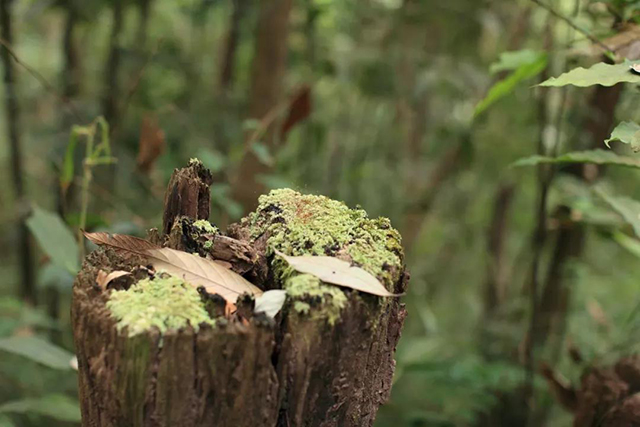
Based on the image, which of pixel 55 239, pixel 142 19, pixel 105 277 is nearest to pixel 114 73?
pixel 142 19

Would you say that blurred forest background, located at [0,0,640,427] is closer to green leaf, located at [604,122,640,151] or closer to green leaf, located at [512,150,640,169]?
green leaf, located at [512,150,640,169]

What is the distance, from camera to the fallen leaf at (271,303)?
63 centimetres

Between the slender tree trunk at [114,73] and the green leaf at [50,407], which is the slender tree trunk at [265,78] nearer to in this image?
the slender tree trunk at [114,73]

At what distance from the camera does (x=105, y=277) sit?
2.31 feet

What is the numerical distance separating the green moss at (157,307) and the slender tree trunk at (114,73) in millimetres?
1548

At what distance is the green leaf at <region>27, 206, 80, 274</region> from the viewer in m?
1.21

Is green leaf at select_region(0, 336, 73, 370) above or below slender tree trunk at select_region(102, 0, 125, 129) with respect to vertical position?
below

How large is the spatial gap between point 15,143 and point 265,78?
985 mm

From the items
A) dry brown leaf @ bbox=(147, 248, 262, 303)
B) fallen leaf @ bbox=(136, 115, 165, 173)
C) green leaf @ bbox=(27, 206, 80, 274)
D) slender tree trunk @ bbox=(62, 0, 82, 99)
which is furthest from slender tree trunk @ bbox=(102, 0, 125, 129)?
dry brown leaf @ bbox=(147, 248, 262, 303)

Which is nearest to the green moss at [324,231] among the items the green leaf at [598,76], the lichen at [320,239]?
the lichen at [320,239]

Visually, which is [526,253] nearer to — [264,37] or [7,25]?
[264,37]

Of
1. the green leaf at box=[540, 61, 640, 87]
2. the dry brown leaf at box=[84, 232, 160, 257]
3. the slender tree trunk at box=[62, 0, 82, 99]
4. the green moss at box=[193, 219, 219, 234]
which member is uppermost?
the slender tree trunk at box=[62, 0, 82, 99]

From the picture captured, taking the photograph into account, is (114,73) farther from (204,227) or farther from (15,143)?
(204,227)

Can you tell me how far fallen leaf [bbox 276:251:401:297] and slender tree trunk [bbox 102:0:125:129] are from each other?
159 cm
